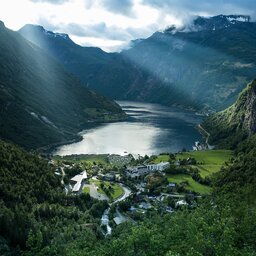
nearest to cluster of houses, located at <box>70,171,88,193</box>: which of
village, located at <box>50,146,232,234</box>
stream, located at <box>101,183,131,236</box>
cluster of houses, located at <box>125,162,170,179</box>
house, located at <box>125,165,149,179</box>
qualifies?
village, located at <box>50,146,232,234</box>

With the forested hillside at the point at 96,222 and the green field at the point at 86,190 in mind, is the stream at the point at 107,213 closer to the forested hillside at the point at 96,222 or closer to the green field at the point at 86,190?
the forested hillside at the point at 96,222

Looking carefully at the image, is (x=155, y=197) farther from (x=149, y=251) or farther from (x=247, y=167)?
(x=149, y=251)

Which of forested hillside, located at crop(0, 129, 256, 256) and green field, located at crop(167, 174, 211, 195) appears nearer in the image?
forested hillside, located at crop(0, 129, 256, 256)

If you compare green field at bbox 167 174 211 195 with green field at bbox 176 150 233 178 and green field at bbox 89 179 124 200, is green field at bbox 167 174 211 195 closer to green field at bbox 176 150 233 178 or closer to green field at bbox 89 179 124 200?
green field at bbox 176 150 233 178

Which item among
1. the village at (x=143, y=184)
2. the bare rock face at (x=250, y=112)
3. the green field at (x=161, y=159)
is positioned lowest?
the green field at (x=161, y=159)

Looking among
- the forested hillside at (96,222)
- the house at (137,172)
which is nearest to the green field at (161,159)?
the house at (137,172)

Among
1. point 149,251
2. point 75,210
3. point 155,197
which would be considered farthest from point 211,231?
point 155,197
